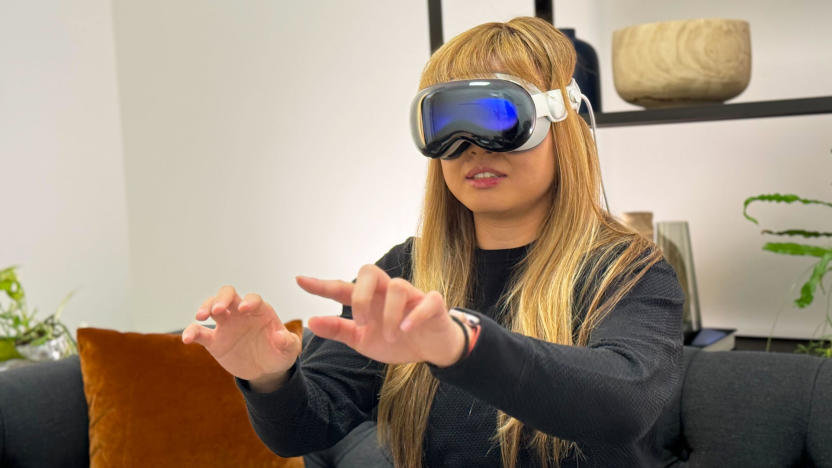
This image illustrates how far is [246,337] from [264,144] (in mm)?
2146

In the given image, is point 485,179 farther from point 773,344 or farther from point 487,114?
point 773,344

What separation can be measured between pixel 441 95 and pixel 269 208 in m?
1.97

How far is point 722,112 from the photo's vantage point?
198 cm

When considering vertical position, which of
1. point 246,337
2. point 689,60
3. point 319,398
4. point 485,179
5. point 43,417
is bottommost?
point 43,417

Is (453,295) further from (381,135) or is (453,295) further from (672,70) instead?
(381,135)

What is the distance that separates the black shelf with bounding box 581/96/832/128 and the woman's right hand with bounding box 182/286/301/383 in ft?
3.33

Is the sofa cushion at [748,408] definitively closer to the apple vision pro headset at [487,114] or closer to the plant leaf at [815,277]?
the plant leaf at [815,277]

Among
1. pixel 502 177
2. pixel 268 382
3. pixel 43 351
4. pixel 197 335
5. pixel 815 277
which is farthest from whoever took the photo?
pixel 43 351

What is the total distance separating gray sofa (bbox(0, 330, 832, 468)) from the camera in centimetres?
165

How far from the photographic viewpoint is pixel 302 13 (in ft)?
10.0

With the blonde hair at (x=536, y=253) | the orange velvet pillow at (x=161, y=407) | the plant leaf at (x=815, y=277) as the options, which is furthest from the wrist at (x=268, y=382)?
the plant leaf at (x=815, y=277)

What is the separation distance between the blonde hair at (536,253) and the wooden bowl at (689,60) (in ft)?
2.58

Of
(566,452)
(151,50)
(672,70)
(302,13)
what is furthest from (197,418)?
(151,50)

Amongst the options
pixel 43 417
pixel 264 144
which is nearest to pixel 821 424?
pixel 43 417
